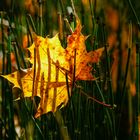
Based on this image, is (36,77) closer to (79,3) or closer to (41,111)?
(41,111)

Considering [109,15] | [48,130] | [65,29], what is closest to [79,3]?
[65,29]

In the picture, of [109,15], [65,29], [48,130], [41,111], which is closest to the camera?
[41,111]

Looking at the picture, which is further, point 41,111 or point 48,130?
point 48,130

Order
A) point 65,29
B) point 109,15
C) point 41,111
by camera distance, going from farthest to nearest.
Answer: point 109,15 → point 65,29 → point 41,111

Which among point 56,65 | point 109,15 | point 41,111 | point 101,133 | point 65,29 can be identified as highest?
point 109,15

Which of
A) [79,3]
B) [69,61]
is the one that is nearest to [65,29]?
[79,3]

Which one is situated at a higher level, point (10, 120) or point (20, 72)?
point (20, 72)
